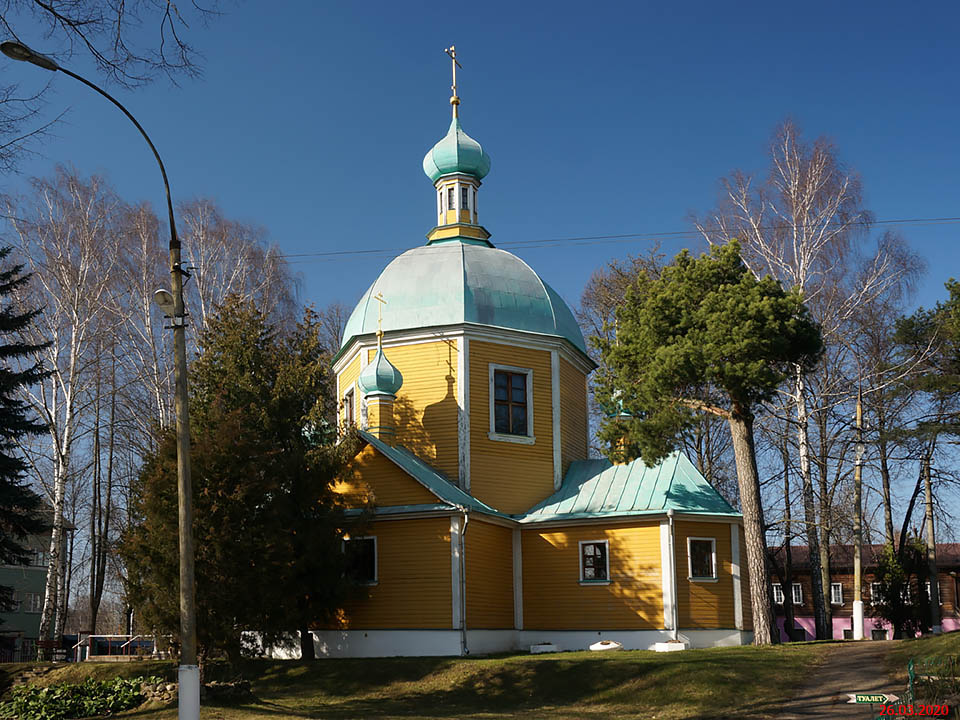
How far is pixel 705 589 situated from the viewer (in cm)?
2214

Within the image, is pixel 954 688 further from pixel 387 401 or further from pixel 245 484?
pixel 387 401

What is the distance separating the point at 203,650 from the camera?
56.7ft

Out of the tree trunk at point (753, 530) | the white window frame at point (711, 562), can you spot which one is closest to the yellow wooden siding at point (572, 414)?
the white window frame at point (711, 562)

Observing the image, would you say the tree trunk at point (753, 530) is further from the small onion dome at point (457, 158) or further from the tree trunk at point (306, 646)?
the small onion dome at point (457, 158)

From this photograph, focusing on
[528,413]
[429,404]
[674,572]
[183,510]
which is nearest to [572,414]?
[528,413]

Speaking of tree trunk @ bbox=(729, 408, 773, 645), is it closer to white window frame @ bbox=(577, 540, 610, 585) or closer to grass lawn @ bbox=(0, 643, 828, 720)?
grass lawn @ bbox=(0, 643, 828, 720)

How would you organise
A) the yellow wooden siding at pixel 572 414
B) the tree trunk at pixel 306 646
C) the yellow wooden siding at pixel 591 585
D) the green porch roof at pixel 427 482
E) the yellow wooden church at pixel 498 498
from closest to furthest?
the tree trunk at pixel 306 646 < the green porch roof at pixel 427 482 < the yellow wooden church at pixel 498 498 < the yellow wooden siding at pixel 591 585 < the yellow wooden siding at pixel 572 414

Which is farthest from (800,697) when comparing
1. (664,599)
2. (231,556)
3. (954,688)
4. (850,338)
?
(850,338)

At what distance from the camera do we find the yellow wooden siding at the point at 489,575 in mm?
21562

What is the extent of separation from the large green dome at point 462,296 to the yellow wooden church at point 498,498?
0.14ft

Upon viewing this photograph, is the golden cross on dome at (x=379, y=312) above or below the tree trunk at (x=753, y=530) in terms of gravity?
above

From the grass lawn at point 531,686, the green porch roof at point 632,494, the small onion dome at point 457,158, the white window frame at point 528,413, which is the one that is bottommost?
the grass lawn at point 531,686

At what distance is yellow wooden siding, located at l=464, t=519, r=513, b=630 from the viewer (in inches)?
849

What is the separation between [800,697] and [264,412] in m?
11.3
